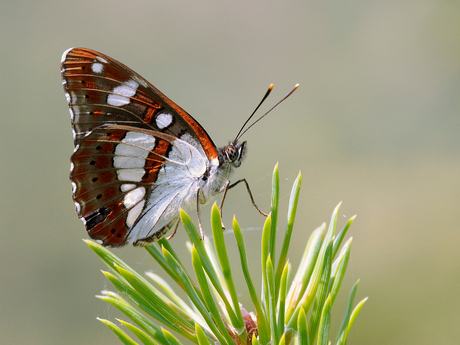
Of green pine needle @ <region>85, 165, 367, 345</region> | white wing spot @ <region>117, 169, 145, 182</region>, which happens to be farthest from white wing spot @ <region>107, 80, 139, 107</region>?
green pine needle @ <region>85, 165, 367, 345</region>

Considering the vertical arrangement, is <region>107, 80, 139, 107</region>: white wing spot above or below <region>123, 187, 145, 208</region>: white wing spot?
above

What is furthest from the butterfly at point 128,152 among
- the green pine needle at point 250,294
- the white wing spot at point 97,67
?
Answer: the green pine needle at point 250,294

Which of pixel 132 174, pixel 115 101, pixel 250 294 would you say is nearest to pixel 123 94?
pixel 115 101

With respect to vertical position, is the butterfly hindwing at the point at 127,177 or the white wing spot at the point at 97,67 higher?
the white wing spot at the point at 97,67

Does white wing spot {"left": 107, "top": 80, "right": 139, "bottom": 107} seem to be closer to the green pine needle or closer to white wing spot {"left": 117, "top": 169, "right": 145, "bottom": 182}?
white wing spot {"left": 117, "top": 169, "right": 145, "bottom": 182}

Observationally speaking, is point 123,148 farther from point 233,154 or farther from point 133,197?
point 233,154

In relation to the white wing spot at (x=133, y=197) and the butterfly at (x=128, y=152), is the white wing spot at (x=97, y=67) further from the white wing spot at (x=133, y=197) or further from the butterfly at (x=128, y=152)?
the white wing spot at (x=133, y=197)

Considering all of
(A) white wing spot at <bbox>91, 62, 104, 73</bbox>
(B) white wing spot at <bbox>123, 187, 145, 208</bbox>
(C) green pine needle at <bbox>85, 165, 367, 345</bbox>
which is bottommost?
(C) green pine needle at <bbox>85, 165, 367, 345</bbox>

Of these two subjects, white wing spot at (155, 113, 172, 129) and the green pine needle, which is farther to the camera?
white wing spot at (155, 113, 172, 129)
